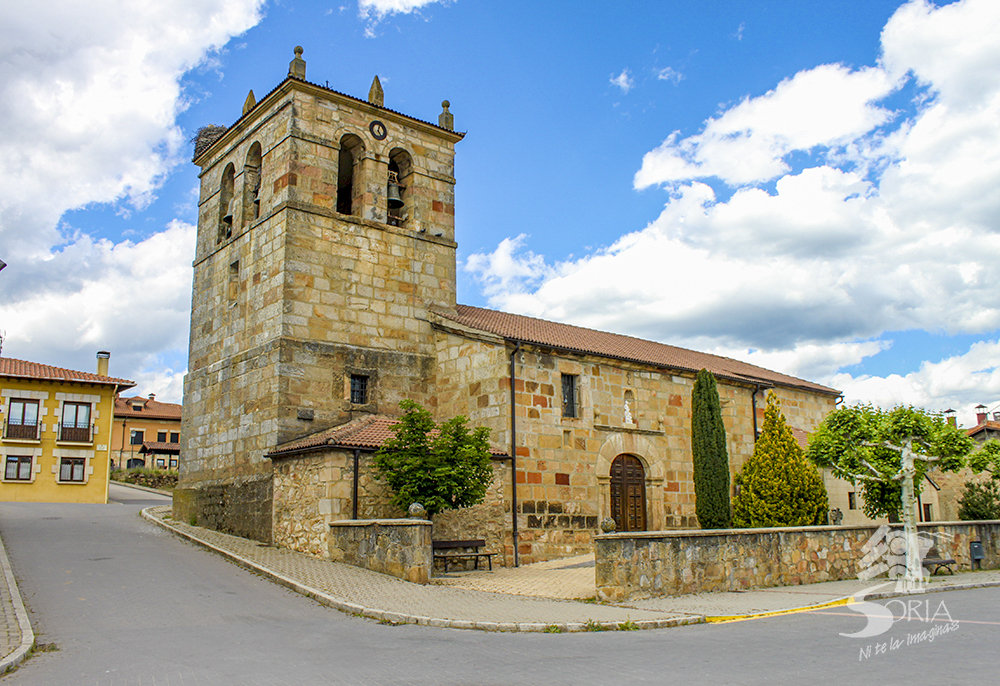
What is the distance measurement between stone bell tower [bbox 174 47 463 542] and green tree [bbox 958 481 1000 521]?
66.3ft

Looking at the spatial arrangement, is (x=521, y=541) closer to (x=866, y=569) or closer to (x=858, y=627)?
(x=866, y=569)

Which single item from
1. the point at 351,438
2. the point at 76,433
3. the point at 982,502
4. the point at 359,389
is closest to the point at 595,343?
the point at 359,389

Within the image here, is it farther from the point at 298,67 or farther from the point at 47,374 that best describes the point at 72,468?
the point at 298,67

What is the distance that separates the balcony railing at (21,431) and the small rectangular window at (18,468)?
3.01ft

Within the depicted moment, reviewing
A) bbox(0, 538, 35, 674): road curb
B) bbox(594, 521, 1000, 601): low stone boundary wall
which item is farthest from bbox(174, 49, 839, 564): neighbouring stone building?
bbox(594, 521, 1000, 601): low stone boundary wall

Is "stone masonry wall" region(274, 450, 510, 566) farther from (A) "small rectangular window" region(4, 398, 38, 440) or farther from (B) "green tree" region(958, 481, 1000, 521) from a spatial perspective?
(A) "small rectangular window" region(4, 398, 38, 440)

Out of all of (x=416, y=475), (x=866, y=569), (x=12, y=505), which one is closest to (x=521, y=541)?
(x=416, y=475)

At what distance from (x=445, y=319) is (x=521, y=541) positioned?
629cm

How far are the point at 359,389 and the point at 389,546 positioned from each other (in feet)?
21.1

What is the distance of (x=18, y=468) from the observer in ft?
107

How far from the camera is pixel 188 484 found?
2186 centimetres

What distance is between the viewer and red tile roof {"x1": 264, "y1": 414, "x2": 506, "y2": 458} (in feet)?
52.5

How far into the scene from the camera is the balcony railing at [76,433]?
109 feet

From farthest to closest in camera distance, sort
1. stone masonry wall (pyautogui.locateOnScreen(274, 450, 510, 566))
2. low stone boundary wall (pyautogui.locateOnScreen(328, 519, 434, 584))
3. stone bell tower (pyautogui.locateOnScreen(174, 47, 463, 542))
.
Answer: stone bell tower (pyautogui.locateOnScreen(174, 47, 463, 542)), stone masonry wall (pyautogui.locateOnScreen(274, 450, 510, 566)), low stone boundary wall (pyautogui.locateOnScreen(328, 519, 434, 584))
